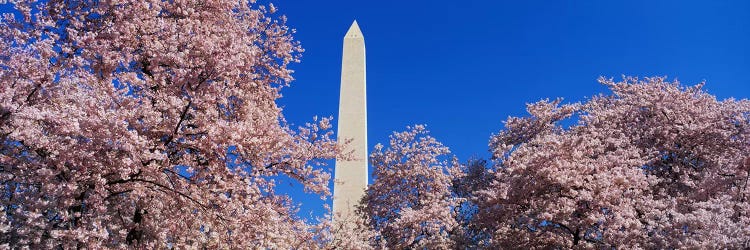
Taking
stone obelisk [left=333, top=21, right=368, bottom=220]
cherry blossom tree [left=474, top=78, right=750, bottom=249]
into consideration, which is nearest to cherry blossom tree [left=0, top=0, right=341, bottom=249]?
cherry blossom tree [left=474, top=78, right=750, bottom=249]

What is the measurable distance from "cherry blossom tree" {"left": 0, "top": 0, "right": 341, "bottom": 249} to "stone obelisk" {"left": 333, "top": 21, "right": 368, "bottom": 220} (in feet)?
32.7

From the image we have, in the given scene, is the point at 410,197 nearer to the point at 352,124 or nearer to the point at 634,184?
the point at 352,124

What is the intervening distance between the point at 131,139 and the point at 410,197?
1510 cm

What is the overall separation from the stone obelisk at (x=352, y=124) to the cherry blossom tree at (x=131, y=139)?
9.97 metres

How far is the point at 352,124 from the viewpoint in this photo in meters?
22.6

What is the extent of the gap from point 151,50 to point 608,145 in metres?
12.9

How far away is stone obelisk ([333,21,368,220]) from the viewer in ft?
71.9

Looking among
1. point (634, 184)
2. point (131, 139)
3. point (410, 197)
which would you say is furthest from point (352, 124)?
point (131, 139)

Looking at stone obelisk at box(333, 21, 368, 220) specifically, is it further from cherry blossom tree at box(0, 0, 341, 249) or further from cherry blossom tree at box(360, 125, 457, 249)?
cherry blossom tree at box(0, 0, 341, 249)

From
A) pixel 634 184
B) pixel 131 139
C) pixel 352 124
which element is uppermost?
pixel 352 124

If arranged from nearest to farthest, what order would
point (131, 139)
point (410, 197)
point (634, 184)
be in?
point (131, 139) → point (634, 184) → point (410, 197)

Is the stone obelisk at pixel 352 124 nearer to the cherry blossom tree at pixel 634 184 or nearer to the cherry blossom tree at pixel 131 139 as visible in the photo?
the cherry blossom tree at pixel 634 184

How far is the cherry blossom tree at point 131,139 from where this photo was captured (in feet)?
26.4

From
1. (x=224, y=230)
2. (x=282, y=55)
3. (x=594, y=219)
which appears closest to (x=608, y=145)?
(x=594, y=219)
